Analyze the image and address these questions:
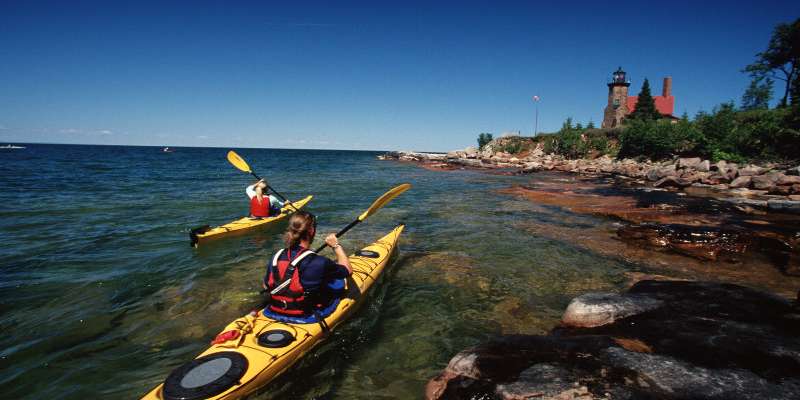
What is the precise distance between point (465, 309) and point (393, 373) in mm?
1932

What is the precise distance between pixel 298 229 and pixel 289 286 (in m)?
0.68

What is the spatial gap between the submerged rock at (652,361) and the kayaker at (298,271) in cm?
168

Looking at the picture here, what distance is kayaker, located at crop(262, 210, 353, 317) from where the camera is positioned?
12.9 ft

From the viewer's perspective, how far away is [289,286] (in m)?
4.01

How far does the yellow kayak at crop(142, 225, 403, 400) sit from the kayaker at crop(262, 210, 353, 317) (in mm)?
181

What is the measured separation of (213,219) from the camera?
41.4ft

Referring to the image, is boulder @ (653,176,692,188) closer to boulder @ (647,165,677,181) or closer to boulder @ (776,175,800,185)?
boulder @ (647,165,677,181)

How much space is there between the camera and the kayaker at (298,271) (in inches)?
155

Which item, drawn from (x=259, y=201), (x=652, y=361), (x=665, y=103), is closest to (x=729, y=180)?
(x=652, y=361)

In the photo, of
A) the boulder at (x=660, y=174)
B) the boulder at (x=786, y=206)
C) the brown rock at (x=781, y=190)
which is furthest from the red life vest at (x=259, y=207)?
the boulder at (x=660, y=174)

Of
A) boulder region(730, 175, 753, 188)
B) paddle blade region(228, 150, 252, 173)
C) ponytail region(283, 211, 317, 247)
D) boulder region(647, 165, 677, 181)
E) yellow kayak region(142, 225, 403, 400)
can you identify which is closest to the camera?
yellow kayak region(142, 225, 403, 400)

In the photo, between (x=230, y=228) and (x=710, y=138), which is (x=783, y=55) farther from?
(x=230, y=228)

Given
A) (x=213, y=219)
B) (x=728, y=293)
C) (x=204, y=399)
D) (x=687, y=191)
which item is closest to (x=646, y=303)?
(x=728, y=293)

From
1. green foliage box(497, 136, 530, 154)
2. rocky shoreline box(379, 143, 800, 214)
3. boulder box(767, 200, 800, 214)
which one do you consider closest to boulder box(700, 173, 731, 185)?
rocky shoreline box(379, 143, 800, 214)
